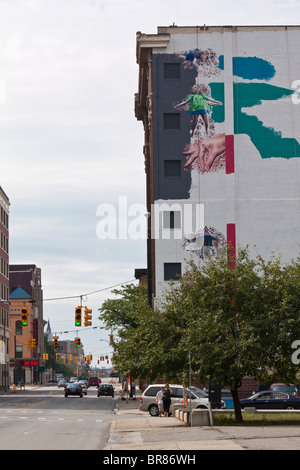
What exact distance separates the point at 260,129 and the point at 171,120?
28.0ft

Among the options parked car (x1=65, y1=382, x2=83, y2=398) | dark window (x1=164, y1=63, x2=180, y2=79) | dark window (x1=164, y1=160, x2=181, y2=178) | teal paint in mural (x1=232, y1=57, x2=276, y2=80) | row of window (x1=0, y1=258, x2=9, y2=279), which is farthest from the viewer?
row of window (x1=0, y1=258, x2=9, y2=279)

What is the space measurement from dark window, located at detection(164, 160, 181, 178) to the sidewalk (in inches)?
1604

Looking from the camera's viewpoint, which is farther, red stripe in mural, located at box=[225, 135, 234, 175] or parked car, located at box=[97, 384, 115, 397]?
parked car, located at box=[97, 384, 115, 397]

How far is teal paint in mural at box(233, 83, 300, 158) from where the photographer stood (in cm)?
7094

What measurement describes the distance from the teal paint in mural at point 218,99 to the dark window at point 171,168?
5.41m

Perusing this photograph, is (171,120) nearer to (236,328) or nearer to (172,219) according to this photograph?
(172,219)

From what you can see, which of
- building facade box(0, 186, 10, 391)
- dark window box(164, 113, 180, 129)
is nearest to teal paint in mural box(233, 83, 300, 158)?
dark window box(164, 113, 180, 129)

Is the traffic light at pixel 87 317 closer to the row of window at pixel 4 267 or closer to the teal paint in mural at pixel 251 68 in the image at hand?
the teal paint in mural at pixel 251 68

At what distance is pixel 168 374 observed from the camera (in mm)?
34344

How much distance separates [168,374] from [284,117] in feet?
140

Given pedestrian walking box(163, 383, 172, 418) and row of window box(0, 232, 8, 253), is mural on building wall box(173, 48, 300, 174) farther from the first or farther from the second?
row of window box(0, 232, 8, 253)

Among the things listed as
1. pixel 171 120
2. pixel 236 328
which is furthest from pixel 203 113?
pixel 236 328

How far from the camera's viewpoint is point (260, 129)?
7112 cm
